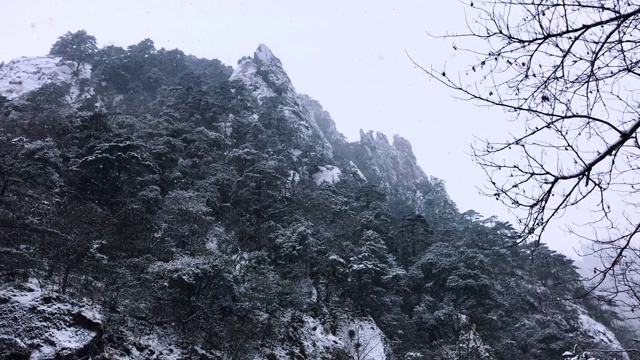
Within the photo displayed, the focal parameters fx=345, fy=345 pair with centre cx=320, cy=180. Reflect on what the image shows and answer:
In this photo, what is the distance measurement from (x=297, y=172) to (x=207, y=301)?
19271 millimetres

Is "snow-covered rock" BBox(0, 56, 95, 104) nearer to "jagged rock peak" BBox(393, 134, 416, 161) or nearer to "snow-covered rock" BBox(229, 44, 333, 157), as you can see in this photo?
"snow-covered rock" BBox(229, 44, 333, 157)

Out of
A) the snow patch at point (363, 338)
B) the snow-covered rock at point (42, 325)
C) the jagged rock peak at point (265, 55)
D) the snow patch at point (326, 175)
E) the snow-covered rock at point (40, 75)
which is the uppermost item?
the jagged rock peak at point (265, 55)

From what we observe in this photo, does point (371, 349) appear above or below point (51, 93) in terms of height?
below

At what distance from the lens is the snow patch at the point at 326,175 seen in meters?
33.1

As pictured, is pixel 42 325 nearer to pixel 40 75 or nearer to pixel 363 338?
pixel 363 338

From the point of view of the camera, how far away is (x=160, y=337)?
10656mm

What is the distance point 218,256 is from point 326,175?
21.0 m

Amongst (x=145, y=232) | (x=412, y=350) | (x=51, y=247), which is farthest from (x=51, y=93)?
(x=412, y=350)

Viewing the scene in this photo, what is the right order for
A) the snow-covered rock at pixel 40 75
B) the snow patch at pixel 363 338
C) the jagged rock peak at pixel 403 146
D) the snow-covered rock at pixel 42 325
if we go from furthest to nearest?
the jagged rock peak at pixel 403 146 < the snow-covered rock at pixel 40 75 < the snow patch at pixel 363 338 < the snow-covered rock at pixel 42 325

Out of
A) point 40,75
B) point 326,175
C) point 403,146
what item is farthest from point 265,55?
point 326,175

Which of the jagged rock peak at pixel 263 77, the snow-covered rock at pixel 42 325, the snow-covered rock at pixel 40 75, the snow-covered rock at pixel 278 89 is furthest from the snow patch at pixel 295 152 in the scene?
the snow-covered rock at pixel 42 325

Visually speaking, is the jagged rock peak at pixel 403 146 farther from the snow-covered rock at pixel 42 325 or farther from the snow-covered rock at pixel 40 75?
the snow-covered rock at pixel 42 325

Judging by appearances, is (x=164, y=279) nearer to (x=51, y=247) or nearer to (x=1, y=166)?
(x=51, y=247)

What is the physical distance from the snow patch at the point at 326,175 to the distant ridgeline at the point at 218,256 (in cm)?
18
